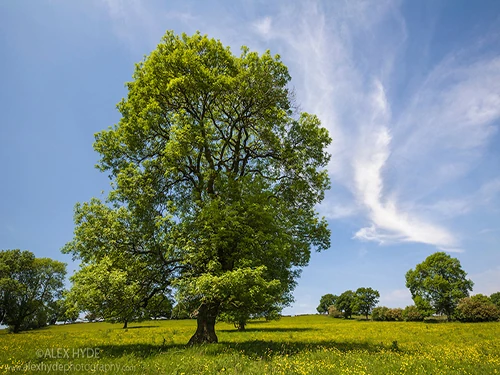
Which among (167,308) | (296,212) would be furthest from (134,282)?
(296,212)

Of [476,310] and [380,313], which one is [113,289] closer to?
[476,310]

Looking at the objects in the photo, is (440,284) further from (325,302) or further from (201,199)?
(325,302)

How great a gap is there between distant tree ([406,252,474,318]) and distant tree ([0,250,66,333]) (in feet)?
301

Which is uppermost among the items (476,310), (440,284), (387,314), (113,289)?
(440,284)

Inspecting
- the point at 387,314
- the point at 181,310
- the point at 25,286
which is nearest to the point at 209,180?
the point at 181,310

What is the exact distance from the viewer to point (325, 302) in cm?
18438

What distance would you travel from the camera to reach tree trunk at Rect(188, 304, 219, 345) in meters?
18.4

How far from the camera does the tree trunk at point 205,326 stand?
60.3 feet

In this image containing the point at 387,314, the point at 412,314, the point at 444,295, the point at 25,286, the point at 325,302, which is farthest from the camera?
the point at 325,302

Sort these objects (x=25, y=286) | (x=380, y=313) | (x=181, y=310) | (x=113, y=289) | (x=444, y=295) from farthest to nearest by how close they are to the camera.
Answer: (x=380, y=313), (x=444, y=295), (x=25, y=286), (x=181, y=310), (x=113, y=289)

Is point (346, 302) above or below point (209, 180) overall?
below

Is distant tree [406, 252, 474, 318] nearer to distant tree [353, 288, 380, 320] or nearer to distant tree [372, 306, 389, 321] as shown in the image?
distant tree [372, 306, 389, 321]

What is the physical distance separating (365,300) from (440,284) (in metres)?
64.4

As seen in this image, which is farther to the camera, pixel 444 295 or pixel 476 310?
pixel 444 295
